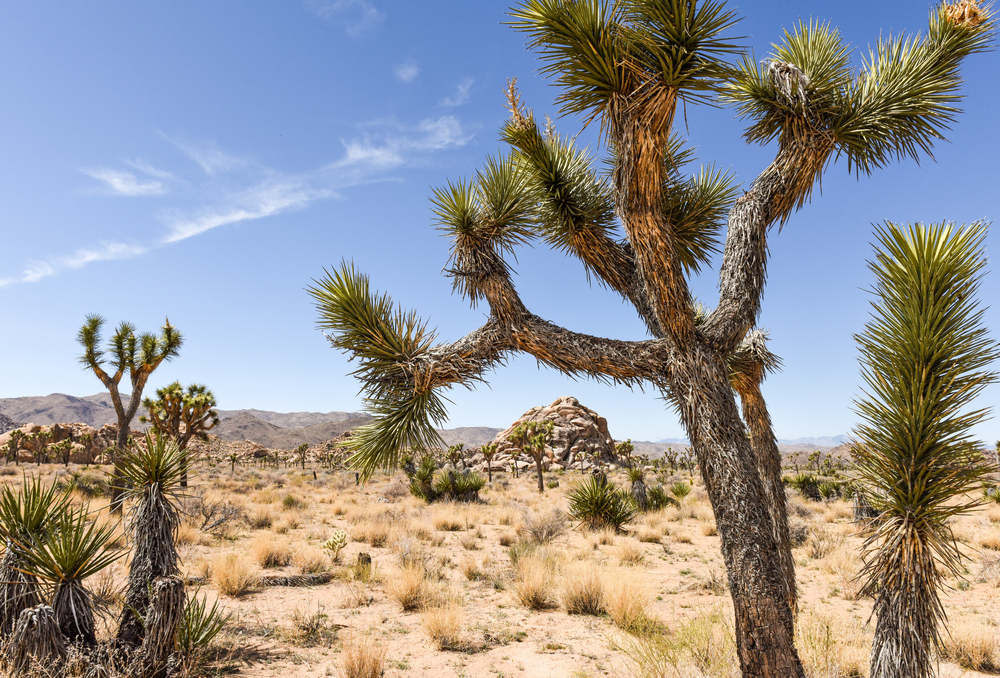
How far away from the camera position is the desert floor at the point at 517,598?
5582 mm

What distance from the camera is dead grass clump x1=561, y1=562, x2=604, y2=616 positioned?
7.57 m

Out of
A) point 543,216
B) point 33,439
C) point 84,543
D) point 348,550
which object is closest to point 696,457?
point 543,216

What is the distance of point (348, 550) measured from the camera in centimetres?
Answer: 1167

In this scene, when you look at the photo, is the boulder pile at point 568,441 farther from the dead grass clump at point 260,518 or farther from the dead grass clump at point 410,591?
the dead grass clump at point 410,591

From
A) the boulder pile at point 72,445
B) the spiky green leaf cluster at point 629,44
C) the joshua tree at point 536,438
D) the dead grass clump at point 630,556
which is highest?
the spiky green leaf cluster at point 629,44

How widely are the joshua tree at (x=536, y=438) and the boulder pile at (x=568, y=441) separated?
164 centimetres

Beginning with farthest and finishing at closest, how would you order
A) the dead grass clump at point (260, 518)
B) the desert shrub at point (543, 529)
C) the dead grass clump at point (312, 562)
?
the dead grass clump at point (260, 518) → the desert shrub at point (543, 529) → the dead grass clump at point (312, 562)

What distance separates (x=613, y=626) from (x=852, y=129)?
6489mm

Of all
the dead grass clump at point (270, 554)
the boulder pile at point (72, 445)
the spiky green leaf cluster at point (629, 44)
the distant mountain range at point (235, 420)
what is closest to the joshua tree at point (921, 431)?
the spiky green leaf cluster at point (629, 44)

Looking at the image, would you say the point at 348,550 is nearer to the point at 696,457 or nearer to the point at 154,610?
the point at 154,610

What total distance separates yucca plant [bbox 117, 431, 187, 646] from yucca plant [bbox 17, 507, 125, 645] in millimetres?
257

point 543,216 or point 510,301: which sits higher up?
point 543,216

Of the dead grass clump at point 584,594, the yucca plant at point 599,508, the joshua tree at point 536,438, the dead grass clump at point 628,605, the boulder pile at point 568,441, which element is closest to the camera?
the dead grass clump at point 628,605

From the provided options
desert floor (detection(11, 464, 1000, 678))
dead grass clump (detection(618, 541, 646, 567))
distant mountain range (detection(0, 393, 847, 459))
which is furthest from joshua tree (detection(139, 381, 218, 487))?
distant mountain range (detection(0, 393, 847, 459))
